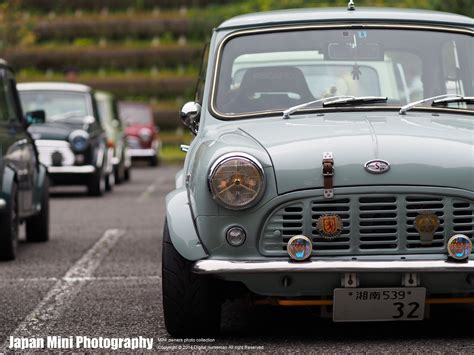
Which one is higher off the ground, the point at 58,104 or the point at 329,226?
the point at 329,226

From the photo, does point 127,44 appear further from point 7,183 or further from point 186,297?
point 186,297

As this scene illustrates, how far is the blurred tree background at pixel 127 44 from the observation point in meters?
52.5

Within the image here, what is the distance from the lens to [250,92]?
769 centimetres

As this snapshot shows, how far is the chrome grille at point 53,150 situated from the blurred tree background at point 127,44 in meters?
28.6

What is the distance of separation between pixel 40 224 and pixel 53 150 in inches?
302

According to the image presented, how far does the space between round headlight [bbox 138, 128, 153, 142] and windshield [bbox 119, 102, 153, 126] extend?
1.23m

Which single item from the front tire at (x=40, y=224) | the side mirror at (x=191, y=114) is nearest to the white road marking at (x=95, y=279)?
the side mirror at (x=191, y=114)

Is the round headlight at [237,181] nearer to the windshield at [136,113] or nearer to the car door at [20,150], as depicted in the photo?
the car door at [20,150]

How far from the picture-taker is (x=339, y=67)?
25.3 feet

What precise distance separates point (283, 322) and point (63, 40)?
165 ft

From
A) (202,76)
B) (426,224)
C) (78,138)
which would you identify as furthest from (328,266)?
(78,138)

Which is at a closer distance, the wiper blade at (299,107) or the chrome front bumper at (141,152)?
the wiper blade at (299,107)

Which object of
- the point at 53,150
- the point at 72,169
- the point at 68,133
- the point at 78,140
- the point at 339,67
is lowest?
the point at 72,169

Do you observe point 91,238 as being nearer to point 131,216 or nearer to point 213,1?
point 131,216
